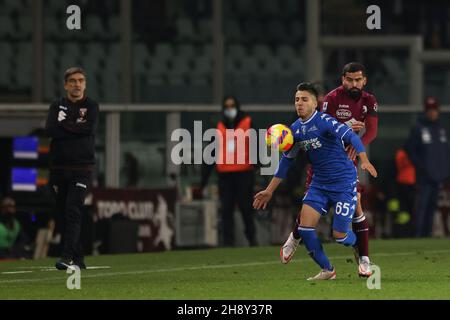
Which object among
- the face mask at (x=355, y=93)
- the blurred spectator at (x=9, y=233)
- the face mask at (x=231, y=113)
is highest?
the face mask at (x=355, y=93)

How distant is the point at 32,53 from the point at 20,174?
157 inches

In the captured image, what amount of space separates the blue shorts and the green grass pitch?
1.70ft

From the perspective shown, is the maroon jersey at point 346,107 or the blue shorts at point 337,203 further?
the maroon jersey at point 346,107

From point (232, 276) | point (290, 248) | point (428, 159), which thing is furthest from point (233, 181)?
point (290, 248)

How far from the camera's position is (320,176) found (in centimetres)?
1495

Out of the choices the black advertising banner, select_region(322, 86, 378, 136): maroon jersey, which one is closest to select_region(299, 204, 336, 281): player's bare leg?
select_region(322, 86, 378, 136): maroon jersey

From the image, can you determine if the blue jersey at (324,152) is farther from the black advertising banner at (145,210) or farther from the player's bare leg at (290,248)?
the black advertising banner at (145,210)

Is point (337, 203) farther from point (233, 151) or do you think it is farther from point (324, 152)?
point (233, 151)

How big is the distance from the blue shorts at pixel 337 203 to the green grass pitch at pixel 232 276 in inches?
20.5

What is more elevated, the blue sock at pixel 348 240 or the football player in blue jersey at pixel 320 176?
the football player in blue jersey at pixel 320 176

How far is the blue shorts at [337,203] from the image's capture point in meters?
14.9

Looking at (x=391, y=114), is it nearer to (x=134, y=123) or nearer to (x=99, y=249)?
(x=134, y=123)

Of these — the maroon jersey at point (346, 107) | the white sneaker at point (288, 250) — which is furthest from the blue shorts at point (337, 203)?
the maroon jersey at point (346, 107)

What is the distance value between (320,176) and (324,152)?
22 cm
